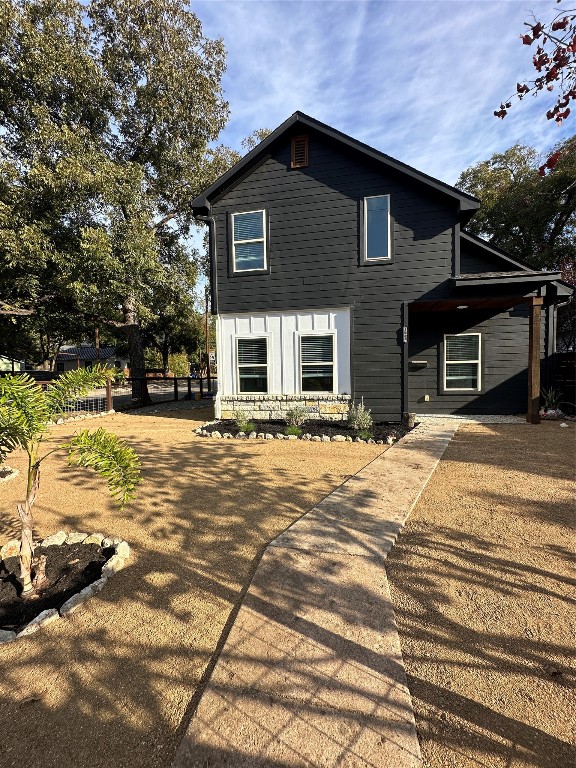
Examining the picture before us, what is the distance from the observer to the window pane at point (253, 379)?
32.0 feet

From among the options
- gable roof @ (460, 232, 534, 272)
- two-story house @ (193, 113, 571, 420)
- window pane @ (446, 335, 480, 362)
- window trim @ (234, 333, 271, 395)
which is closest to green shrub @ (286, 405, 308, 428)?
two-story house @ (193, 113, 571, 420)

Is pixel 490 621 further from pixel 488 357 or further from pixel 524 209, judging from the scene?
pixel 524 209

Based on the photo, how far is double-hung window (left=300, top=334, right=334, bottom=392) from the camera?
9.34 meters

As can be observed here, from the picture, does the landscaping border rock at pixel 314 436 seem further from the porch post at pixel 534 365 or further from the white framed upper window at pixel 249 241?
the white framed upper window at pixel 249 241

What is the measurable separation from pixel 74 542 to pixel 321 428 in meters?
5.98

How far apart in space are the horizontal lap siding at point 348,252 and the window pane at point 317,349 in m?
0.70

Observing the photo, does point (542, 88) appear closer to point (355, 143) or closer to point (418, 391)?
point (355, 143)

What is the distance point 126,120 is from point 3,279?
8.42 m

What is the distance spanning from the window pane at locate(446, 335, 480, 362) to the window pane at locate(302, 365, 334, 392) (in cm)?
346

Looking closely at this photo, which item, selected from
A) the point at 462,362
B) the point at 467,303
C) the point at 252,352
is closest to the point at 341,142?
the point at 467,303

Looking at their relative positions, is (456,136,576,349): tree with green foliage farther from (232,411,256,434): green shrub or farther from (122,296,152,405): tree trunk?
(122,296,152,405): tree trunk

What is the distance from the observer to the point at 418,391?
1020cm

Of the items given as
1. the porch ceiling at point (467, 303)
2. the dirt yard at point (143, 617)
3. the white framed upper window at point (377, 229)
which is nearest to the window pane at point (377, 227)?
the white framed upper window at point (377, 229)

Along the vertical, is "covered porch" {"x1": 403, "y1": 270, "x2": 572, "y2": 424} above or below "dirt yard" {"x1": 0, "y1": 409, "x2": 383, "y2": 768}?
above
